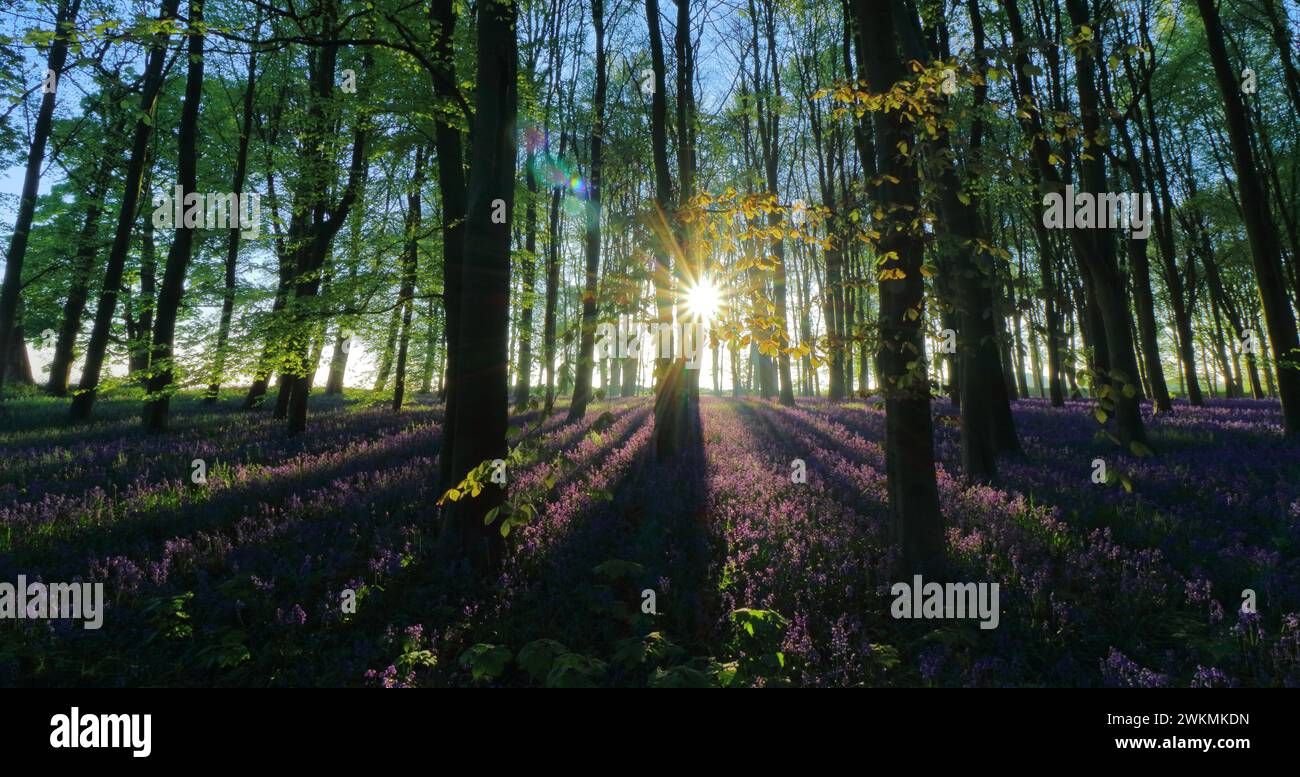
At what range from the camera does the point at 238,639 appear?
423 cm

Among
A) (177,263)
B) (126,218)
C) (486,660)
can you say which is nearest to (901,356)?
(486,660)

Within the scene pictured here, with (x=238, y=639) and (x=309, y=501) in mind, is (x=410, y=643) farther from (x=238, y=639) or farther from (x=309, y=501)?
(x=309, y=501)

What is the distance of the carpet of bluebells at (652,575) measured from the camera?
Result: 153 inches

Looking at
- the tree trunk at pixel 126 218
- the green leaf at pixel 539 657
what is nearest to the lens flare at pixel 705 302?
the green leaf at pixel 539 657

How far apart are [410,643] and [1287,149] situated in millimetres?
37999

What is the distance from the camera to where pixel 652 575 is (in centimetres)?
551

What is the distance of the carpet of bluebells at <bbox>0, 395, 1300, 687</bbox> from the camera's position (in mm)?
3877

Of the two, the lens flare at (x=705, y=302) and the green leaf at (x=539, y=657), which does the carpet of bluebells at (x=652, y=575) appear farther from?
the lens flare at (x=705, y=302)

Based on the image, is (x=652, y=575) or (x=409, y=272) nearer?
(x=652, y=575)
